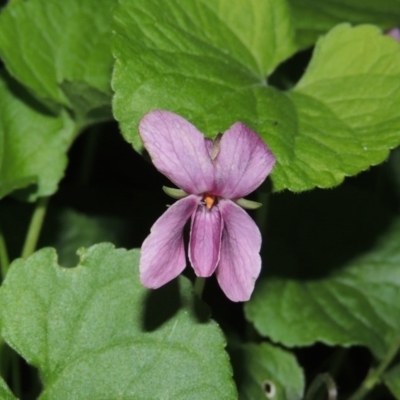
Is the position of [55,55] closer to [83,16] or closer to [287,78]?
[83,16]

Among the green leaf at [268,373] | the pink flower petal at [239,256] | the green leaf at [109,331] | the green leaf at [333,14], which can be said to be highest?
the pink flower petal at [239,256]

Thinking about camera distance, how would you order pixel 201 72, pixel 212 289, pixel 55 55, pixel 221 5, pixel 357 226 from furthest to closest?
pixel 357 226
pixel 212 289
pixel 55 55
pixel 221 5
pixel 201 72

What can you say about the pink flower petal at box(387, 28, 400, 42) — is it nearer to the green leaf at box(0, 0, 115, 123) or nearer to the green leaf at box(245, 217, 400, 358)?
the green leaf at box(245, 217, 400, 358)

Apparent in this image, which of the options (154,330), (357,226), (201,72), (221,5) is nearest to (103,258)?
(154,330)

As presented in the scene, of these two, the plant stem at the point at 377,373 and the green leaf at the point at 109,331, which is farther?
the plant stem at the point at 377,373

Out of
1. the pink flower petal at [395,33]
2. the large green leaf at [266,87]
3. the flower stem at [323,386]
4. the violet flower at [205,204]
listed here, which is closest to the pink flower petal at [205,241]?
the violet flower at [205,204]

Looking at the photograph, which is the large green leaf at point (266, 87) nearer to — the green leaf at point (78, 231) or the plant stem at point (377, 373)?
the plant stem at point (377, 373)

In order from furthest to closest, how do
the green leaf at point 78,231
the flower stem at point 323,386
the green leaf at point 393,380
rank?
1. the green leaf at point 78,231
2. the green leaf at point 393,380
3. the flower stem at point 323,386
